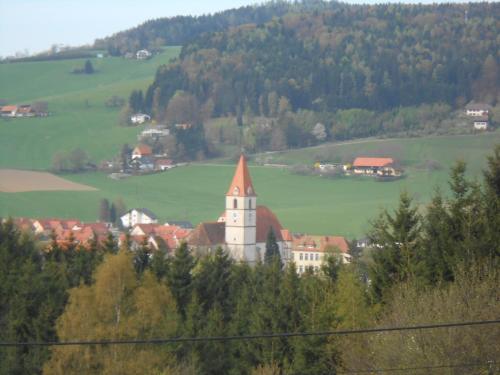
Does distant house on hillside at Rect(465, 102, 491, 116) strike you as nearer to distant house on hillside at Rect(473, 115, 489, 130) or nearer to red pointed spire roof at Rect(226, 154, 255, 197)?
distant house on hillside at Rect(473, 115, 489, 130)

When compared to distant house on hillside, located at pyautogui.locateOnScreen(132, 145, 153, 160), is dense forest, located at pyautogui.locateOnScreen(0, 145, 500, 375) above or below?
above

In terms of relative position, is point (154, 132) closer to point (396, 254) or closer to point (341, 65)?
point (341, 65)

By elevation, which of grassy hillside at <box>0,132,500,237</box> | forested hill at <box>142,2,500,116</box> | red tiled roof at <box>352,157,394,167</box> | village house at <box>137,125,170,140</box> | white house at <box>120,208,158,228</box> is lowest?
white house at <box>120,208,158,228</box>

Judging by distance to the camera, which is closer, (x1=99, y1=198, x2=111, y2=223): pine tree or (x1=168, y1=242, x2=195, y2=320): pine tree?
(x1=168, y1=242, x2=195, y2=320): pine tree

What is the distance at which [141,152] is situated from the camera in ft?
458

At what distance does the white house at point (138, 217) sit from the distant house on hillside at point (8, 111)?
4265 centimetres

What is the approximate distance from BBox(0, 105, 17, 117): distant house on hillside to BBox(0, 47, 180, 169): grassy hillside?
2.37 m

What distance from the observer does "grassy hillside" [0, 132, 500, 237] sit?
109m

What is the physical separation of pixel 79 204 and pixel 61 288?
2982 inches

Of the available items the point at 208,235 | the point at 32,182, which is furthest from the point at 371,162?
the point at 208,235

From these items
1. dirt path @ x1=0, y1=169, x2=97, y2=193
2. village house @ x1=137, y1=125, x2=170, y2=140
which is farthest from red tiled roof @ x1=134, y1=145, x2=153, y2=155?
dirt path @ x1=0, y1=169, x2=97, y2=193

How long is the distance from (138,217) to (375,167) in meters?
25.8

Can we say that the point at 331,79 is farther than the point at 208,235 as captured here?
Yes

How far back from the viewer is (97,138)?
5694 inches
